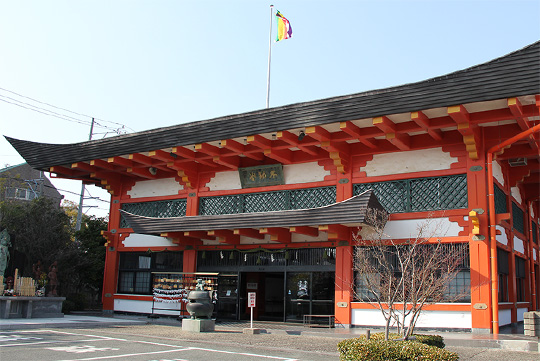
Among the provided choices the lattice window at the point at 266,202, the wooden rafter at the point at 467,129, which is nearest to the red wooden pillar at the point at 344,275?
the lattice window at the point at 266,202

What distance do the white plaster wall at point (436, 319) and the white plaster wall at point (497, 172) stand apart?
428 cm

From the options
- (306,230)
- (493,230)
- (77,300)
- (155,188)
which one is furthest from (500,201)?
(77,300)

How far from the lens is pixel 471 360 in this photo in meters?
10.0

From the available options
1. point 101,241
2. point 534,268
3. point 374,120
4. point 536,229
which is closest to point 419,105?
point 374,120

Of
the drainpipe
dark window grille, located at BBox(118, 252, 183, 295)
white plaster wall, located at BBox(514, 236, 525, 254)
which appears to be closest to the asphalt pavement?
the drainpipe

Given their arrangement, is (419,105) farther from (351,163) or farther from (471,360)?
(471,360)

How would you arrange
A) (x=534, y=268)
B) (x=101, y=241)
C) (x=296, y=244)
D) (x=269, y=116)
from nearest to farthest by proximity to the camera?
(x=269, y=116), (x=296, y=244), (x=534, y=268), (x=101, y=241)

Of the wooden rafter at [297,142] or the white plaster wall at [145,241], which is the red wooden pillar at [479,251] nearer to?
the wooden rafter at [297,142]

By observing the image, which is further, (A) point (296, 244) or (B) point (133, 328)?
(A) point (296, 244)

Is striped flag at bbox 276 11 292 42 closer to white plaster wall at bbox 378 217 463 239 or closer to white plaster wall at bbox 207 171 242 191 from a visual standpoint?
white plaster wall at bbox 207 171 242 191

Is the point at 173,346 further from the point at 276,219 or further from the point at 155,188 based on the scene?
the point at 155,188

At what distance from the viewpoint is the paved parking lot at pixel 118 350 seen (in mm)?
9695

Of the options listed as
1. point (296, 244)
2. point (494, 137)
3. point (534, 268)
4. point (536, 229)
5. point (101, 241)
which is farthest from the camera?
point (101, 241)

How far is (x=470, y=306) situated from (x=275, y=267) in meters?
6.37
